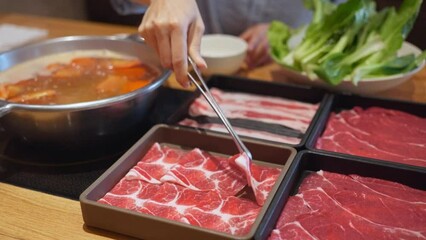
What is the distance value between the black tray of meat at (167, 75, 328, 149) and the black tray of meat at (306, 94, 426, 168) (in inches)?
2.1

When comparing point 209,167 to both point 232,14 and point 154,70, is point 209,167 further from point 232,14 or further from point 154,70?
point 232,14

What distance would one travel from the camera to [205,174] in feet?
3.54

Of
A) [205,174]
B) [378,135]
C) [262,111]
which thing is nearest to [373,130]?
[378,135]

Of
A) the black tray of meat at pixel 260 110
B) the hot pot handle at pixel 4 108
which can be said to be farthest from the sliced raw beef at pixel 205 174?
the hot pot handle at pixel 4 108

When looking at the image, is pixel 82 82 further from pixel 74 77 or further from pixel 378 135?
pixel 378 135

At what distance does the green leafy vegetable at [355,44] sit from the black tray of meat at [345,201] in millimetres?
400

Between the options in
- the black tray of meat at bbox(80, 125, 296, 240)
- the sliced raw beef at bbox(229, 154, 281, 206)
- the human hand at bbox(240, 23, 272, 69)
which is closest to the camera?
the black tray of meat at bbox(80, 125, 296, 240)

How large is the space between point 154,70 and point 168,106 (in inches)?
4.8

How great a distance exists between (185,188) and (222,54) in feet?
2.53

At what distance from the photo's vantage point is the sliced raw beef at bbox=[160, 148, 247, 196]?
1.03 m

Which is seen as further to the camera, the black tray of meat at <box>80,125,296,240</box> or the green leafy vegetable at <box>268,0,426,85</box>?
the green leafy vegetable at <box>268,0,426,85</box>

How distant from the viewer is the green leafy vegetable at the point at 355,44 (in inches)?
57.0

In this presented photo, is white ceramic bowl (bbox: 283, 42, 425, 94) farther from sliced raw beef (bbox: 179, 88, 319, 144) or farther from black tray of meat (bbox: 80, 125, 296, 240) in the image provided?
black tray of meat (bbox: 80, 125, 296, 240)

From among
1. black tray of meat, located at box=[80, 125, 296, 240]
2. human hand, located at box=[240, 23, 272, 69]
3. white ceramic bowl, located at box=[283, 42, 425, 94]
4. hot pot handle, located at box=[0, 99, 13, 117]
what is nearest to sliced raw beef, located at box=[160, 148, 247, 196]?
black tray of meat, located at box=[80, 125, 296, 240]
